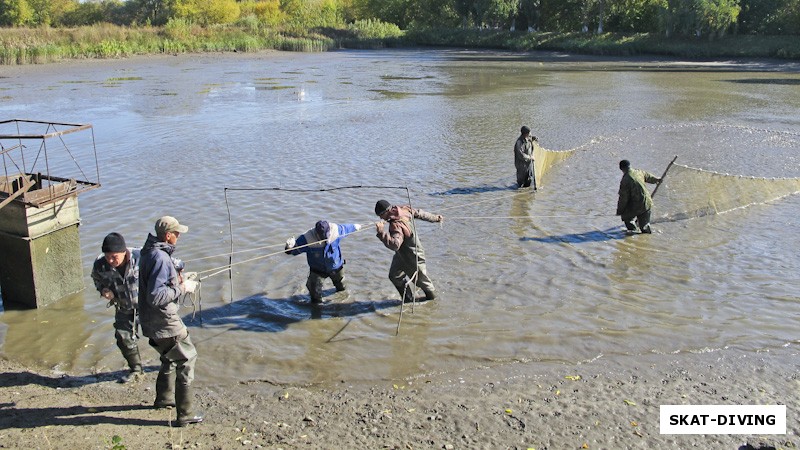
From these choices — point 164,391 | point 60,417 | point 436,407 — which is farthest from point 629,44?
point 60,417

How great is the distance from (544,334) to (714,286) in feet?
10.8

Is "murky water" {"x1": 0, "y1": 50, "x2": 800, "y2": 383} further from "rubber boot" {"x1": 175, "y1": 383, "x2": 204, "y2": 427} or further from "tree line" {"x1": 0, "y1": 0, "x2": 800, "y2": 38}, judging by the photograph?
"tree line" {"x1": 0, "y1": 0, "x2": 800, "y2": 38}

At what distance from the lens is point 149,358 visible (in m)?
7.89

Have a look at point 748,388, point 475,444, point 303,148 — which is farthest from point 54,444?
point 303,148

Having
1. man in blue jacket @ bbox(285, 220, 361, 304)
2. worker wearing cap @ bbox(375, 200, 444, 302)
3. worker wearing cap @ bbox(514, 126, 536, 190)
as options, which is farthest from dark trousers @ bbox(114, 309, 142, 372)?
worker wearing cap @ bbox(514, 126, 536, 190)

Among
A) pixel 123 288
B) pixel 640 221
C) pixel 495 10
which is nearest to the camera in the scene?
pixel 123 288

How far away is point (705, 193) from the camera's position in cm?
1391

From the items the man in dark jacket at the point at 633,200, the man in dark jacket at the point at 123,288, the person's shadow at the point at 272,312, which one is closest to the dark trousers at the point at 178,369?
the man in dark jacket at the point at 123,288

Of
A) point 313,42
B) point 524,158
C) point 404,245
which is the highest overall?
point 313,42

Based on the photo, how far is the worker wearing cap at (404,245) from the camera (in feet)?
28.8

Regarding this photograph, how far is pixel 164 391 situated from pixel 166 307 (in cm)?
95

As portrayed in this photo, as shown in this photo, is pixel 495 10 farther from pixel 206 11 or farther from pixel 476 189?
pixel 476 189

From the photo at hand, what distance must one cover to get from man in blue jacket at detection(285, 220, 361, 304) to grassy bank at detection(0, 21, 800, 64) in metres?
44.1

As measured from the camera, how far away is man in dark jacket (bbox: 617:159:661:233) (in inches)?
486
